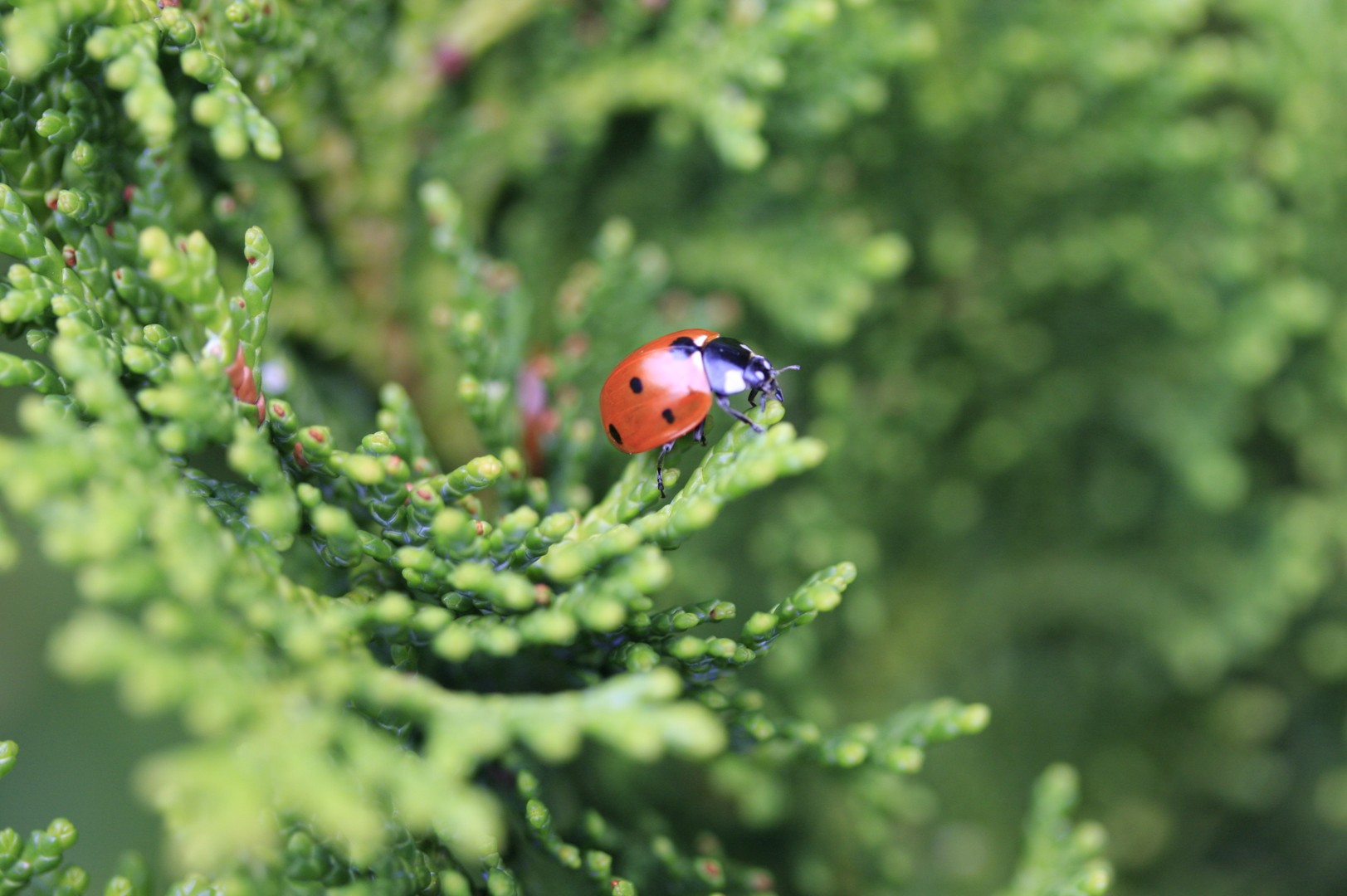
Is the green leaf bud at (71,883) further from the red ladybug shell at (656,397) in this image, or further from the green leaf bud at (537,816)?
the red ladybug shell at (656,397)

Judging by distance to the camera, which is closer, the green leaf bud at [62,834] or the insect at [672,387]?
the green leaf bud at [62,834]

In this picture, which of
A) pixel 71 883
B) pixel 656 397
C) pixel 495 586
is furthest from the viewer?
pixel 656 397

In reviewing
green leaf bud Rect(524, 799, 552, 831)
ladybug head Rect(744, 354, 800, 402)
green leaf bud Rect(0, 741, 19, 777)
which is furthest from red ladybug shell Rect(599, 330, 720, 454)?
green leaf bud Rect(0, 741, 19, 777)

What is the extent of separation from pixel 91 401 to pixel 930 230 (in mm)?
2047

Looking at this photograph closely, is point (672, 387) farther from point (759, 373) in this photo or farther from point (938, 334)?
point (938, 334)

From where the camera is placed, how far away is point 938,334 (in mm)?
2584

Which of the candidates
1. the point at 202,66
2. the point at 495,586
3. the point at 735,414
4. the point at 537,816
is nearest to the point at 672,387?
the point at 735,414

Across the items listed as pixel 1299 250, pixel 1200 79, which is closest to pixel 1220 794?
pixel 1299 250

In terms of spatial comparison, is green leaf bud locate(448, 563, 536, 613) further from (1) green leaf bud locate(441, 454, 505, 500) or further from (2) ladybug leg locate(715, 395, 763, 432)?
(2) ladybug leg locate(715, 395, 763, 432)

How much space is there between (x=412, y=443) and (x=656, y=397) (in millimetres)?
414

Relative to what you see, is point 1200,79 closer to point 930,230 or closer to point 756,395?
point 930,230

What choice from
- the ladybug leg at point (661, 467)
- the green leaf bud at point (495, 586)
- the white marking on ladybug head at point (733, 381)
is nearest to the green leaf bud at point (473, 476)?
the green leaf bud at point (495, 586)

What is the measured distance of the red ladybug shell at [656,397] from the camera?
5.21ft

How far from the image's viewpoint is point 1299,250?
2395mm
